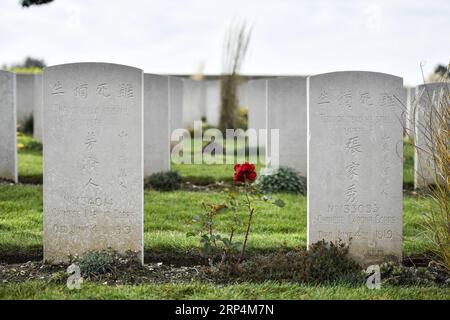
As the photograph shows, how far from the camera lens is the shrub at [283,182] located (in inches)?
385

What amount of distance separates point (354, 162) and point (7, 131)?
6514 mm

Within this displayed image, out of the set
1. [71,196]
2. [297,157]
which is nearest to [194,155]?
[297,157]

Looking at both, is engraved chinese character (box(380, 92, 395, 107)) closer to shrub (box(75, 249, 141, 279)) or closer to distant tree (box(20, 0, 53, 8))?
shrub (box(75, 249, 141, 279))

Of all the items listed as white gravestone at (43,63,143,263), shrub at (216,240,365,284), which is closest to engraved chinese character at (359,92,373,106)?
shrub at (216,240,365,284)

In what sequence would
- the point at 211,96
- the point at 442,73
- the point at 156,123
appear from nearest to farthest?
1. the point at 442,73
2. the point at 156,123
3. the point at 211,96

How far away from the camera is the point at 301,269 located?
16.5 ft

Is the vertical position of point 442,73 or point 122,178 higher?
point 442,73

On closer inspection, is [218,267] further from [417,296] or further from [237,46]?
[237,46]

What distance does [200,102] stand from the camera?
77.2 feet

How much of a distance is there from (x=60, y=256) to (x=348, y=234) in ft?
9.12

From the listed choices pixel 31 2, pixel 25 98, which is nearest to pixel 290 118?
pixel 31 2

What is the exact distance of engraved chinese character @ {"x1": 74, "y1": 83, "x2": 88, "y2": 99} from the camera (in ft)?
18.0

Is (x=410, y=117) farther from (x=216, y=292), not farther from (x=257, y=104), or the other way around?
(x=257, y=104)

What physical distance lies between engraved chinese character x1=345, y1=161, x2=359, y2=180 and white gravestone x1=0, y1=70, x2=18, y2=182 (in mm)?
6381
